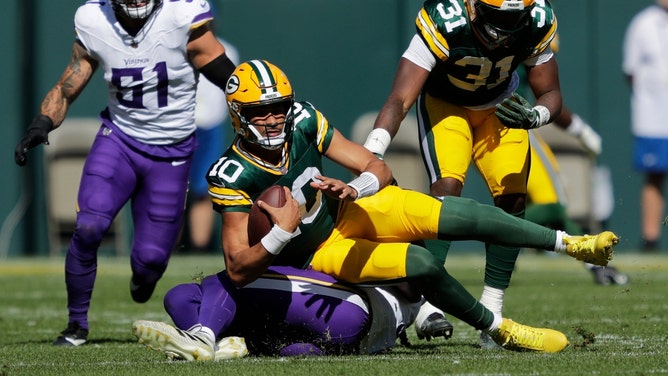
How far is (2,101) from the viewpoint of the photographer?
1227 cm

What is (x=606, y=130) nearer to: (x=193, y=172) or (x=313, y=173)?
(x=193, y=172)

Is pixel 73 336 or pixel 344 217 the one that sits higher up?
pixel 344 217

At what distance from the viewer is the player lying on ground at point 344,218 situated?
16.0ft

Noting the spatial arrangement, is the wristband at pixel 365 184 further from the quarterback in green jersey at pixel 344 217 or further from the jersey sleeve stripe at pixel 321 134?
the jersey sleeve stripe at pixel 321 134

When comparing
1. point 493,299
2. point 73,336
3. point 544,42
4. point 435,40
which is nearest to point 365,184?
point 435,40

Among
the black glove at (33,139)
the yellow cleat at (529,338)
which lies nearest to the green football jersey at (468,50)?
the yellow cleat at (529,338)

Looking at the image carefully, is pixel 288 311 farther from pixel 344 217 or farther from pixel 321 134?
pixel 321 134

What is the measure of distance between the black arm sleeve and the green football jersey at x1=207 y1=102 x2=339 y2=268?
42.6 inches

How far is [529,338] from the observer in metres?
5.08

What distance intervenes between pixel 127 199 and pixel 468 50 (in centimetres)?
186

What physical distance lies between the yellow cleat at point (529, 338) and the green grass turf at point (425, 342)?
0.15 feet

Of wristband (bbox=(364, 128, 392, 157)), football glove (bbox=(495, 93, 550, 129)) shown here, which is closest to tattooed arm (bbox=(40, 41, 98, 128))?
wristband (bbox=(364, 128, 392, 157))

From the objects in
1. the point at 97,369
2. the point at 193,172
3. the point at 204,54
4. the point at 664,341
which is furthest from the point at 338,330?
the point at 193,172

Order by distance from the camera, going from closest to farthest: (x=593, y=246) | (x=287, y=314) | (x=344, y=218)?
1. (x=593, y=246)
2. (x=287, y=314)
3. (x=344, y=218)
